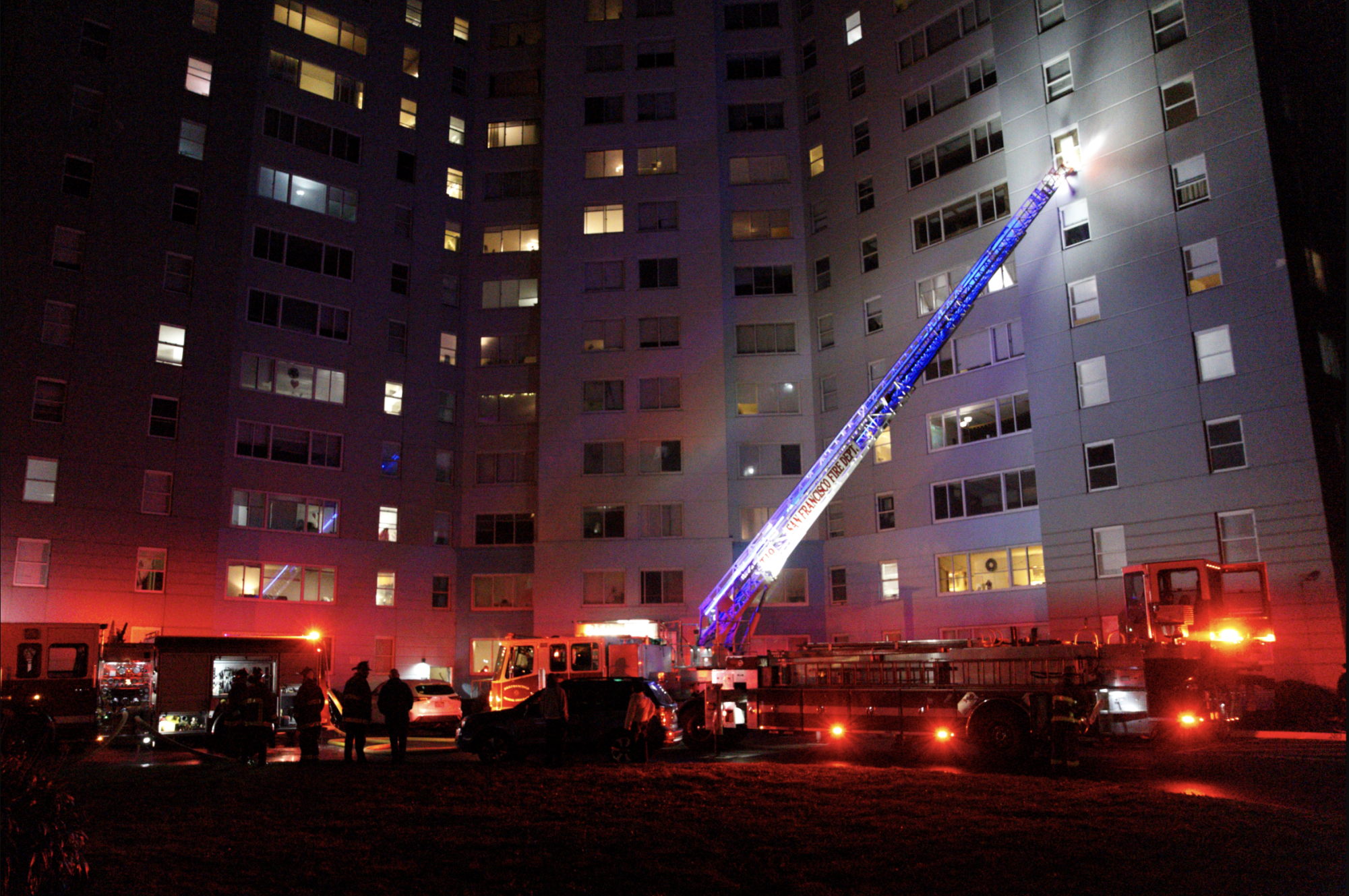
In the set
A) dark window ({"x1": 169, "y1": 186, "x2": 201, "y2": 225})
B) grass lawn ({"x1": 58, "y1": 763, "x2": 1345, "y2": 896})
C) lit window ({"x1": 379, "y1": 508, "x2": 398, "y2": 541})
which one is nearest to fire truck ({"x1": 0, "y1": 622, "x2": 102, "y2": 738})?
grass lawn ({"x1": 58, "y1": 763, "x2": 1345, "y2": 896})

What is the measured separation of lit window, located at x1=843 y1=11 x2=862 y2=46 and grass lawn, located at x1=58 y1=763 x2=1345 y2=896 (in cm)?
3855

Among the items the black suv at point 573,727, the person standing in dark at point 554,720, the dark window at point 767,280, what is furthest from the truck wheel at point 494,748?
the dark window at point 767,280

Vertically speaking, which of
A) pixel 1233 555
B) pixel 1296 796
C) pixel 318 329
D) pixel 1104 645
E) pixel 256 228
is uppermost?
pixel 256 228

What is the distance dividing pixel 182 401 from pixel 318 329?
685 centimetres

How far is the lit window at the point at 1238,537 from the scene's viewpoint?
28.2 meters

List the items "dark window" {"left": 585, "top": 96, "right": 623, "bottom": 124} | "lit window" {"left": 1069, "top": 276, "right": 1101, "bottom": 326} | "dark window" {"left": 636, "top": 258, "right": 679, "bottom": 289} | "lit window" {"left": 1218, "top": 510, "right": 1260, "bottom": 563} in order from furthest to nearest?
"dark window" {"left": 585, "top": 96, "right": 623, "bottom": 124} < "dark window" {"left": 636, "top": 258, "right": 679, "bottom": 289} < "lit window" {"left": 1069, "top": 276, "right": 1101, "bottom": 326} < "lit window" {"left": 1218, "top": 510, "right": 1260, "bottom": 563}

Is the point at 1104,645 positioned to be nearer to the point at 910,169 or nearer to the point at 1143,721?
the point at 1143,721

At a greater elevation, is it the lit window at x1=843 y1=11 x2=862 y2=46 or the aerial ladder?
the lit window at x1=843 y1=11 x2=862 y2=46

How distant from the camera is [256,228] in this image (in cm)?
4156

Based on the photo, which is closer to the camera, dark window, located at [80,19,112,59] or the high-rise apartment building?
the high-rise apartment building

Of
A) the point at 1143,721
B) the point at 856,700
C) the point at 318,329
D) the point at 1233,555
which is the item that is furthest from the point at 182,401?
the point at 1233,555

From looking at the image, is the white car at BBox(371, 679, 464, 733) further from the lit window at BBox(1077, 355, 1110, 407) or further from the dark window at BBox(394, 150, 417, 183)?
the dark window at BBox(394, 150, 417, 183)

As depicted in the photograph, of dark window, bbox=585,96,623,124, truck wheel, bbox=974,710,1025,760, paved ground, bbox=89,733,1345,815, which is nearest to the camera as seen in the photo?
paved ground, bbox=89,733,1345,815

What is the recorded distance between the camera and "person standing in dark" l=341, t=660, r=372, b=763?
19.3m
